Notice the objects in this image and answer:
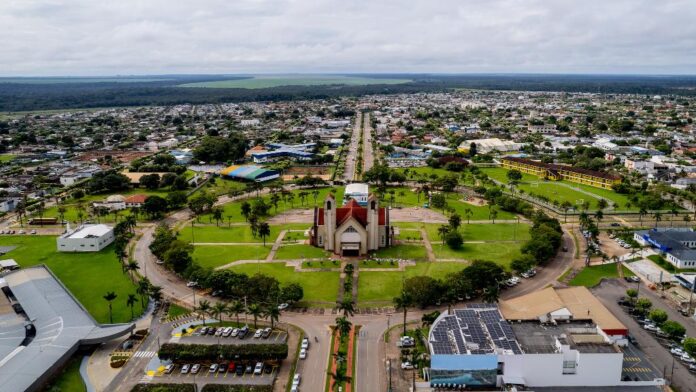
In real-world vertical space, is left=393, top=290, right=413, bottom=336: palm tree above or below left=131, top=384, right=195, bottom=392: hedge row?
above

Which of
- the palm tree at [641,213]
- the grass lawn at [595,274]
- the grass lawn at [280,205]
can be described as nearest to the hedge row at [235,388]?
the grass lawn at [595,274]

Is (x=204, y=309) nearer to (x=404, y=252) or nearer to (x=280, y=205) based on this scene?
(x=404, y=252)

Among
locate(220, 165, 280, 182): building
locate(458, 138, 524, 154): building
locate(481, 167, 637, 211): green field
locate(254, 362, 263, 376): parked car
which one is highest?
locate(458, 138, 524, 154): building

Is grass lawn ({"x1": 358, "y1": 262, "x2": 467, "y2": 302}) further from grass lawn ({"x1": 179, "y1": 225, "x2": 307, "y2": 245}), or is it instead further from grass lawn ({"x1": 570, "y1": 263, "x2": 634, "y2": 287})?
grass lawn ({"x1": 179, "y1": 225, "x2": 307, "y2": 245})

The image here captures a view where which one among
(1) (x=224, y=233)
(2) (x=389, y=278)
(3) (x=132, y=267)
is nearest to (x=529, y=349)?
(2) (x=389, y=278)

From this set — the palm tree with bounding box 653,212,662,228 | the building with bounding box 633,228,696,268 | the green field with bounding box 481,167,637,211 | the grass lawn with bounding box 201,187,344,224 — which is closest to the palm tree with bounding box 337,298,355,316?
the grass lawn with bounding box 201,187,344,224

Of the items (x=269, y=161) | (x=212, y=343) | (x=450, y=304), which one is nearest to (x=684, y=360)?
(x=450, y=304)
